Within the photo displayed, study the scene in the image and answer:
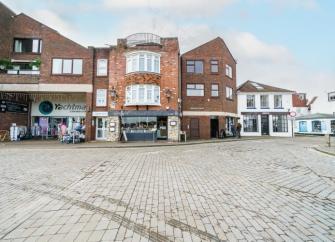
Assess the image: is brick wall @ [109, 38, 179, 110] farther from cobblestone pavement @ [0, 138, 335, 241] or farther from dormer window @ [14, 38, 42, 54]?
cobblestone pavement @ [0, 138, 335, 241]

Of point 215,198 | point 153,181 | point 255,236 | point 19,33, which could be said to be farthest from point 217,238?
point 19,33

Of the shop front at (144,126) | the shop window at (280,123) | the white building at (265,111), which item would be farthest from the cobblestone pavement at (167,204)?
the shop window at (280,123)

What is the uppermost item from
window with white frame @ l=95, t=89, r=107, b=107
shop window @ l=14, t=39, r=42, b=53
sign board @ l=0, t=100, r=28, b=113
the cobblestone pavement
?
shop window @ l=14, t=39, r=42, b=53

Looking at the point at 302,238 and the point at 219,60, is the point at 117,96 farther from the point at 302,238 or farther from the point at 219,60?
the point at 302,238

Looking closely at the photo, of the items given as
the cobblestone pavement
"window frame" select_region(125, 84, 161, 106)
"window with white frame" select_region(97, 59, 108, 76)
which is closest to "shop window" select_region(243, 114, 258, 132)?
"window frame" select_region(125, 84, 161, 106)

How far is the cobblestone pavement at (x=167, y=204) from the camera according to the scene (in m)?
3.62

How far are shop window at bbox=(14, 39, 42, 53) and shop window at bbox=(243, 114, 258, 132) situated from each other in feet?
85.1

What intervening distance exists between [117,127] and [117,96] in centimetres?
292

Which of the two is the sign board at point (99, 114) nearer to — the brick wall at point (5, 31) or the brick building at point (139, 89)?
the brick building at point (139, 89)

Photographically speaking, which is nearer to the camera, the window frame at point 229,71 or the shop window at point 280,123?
the window frame at point 229,71

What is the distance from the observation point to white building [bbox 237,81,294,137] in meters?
31.9

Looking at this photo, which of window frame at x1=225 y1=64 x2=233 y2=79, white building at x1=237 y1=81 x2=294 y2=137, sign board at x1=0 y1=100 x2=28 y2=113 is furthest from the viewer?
white building at x1=237 y1=81 x2=294 y2=137

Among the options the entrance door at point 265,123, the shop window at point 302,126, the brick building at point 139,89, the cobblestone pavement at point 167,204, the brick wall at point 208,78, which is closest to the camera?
the cobblestone pavement at point 167,204

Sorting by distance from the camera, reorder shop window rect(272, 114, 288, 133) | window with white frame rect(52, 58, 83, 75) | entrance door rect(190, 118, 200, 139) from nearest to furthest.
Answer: window with white frame rect(52, 58, 83, 75)
entrance door rect(190, 118, 200, 139)
shop window rect(272, 114, 288, 133)
